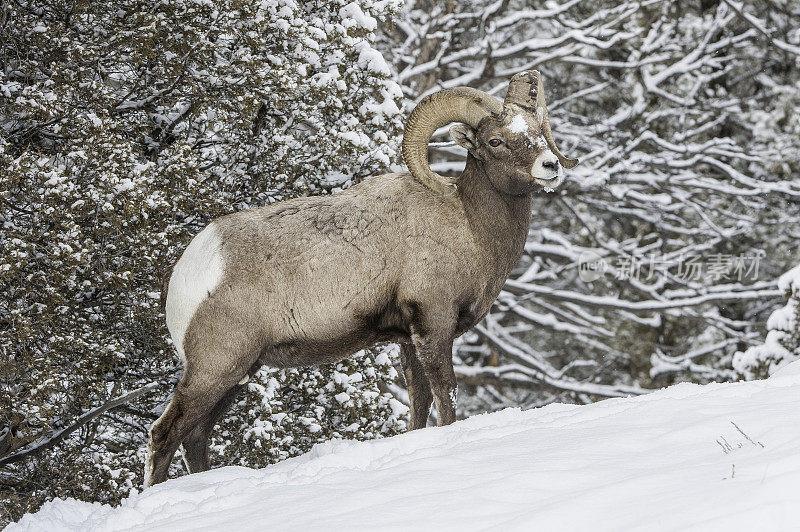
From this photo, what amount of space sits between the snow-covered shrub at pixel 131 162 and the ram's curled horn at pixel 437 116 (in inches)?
65.7

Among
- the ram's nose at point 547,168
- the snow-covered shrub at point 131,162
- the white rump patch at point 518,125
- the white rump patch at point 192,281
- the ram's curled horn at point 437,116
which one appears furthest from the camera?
the snow-covered shrub at point 131,162

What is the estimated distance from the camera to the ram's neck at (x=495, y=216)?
605 cm

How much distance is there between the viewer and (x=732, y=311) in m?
17.6

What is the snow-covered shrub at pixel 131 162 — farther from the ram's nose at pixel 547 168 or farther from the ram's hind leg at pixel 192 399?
the ram's nose at pixel 547 168

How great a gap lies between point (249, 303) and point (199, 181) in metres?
2.00

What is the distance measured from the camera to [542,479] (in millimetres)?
3633

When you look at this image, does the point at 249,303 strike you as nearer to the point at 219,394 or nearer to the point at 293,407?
the point at 219,394

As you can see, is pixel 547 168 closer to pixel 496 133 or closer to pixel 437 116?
pixel 496 133

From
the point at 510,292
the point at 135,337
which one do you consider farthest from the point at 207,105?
the point at 510,292

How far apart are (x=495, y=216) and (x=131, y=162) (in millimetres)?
2781

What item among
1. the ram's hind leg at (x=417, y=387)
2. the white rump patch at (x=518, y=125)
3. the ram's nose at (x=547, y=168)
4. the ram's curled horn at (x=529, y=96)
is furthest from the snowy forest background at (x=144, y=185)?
the ram's nose at (x=547, y=168)

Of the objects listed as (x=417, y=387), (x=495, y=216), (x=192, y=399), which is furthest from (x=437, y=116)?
(x=192, y=399)

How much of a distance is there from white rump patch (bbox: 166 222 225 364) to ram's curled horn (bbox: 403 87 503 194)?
1.32 meters

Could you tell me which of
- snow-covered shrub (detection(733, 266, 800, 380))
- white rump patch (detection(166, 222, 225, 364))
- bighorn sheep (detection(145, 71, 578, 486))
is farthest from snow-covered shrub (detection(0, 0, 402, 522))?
snow-covered shrub (detection(733, 266, 800, 380))
